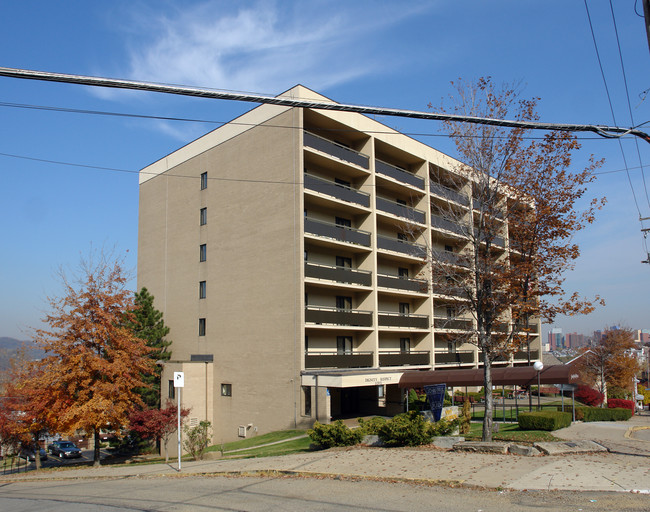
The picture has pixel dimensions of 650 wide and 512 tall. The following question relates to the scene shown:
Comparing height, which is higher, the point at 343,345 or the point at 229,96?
the point at 229,96

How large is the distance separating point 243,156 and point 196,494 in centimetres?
2557

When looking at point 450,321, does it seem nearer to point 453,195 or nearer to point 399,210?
point 453,195

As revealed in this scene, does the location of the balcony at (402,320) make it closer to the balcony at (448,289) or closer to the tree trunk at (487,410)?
the balcony at (448,289)

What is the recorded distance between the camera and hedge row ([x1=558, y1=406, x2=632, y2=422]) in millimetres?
27281

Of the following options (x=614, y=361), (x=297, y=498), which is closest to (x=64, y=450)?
(x=297, y=498)

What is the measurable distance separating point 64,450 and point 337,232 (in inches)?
1200

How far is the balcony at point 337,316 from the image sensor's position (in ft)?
98.4

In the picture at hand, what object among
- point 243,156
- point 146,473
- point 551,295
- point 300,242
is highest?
point 243,156

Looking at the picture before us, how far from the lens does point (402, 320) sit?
121 ft

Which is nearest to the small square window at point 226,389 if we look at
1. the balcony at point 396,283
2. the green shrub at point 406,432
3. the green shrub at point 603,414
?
the balcony at point 396,283

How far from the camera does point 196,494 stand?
37.6 feet

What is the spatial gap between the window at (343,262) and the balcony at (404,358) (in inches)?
242

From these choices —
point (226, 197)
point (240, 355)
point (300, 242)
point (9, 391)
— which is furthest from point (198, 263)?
point (9, 391)

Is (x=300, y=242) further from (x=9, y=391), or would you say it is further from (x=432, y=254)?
(x=9, y=391)
